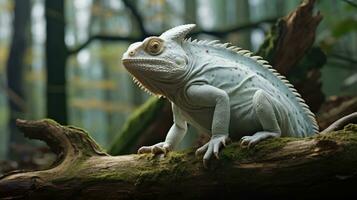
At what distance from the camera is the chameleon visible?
9.78ft

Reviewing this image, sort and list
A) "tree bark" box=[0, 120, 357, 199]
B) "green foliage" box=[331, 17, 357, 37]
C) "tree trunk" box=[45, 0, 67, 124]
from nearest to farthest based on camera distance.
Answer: "tree bark" box=[0, 120, 357, 199]
"green foliage" box=[331, 17, 357, 37]
"tree trunk" box=[45, 0, 67, 124]

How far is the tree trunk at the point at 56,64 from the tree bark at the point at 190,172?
2.59 metres

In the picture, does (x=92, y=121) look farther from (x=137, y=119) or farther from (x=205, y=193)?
(x=205, y=193)

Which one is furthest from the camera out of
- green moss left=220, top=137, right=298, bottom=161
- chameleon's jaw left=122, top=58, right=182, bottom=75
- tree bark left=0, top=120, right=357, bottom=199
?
chameleon's jaw left=122, top=58, right=182, bottom=75

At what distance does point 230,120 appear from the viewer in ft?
10.3

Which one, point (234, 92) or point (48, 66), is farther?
point (48, 66)

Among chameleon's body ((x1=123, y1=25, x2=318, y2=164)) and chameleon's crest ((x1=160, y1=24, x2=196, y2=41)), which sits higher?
chameleon's crest ((x1=160, y1=24, x2=196, y2=41))

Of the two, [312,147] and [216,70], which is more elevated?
[216,70]

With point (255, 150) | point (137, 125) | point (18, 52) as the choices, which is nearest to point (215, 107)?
point (255, 150)

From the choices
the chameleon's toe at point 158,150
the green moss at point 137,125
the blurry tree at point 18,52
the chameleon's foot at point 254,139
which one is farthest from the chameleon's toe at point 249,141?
the blurry tree at point 18,52

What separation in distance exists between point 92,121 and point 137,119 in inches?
858

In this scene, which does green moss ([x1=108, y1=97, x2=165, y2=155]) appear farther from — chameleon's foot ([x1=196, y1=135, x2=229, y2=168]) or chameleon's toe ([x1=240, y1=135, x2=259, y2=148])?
chameleon's toe ([x1=240, y1=135, x2=259, y2=148])

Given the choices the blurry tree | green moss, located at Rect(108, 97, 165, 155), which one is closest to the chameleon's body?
green moss, located at Rect(108, 97, 165, 155)

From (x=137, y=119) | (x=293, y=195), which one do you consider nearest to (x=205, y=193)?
(x=293, y=195)
